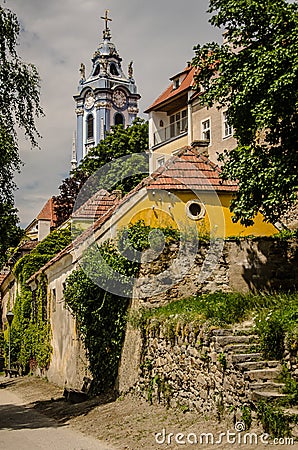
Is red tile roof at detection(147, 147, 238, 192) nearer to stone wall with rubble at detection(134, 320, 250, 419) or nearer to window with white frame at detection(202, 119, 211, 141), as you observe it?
stone wall with rubble at detection(134, 320, 250, 419)

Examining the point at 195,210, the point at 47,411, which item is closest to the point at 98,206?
the point at 195,210

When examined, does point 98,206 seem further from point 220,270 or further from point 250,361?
point 250,361

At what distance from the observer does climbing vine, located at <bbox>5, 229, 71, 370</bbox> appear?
27953 millimetres

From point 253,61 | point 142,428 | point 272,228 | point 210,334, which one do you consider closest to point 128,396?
point 142,428

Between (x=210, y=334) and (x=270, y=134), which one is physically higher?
(x=270, y=134)

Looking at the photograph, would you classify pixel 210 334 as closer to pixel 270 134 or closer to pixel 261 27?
pixel 270 134

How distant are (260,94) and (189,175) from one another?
13.2 ft

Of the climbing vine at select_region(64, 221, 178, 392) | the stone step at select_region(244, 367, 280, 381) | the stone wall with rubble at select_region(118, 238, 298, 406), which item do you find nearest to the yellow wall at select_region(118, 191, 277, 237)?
the climbing vine at select_region(64, 221, 178, 392)

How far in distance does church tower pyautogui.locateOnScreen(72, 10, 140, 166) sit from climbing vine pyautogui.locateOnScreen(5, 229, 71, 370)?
57927 millimetres

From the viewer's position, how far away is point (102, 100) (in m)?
90.2

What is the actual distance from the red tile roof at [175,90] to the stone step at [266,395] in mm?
29793

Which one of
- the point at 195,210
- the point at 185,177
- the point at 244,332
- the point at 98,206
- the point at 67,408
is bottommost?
the point at 67,408

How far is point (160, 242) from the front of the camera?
17.1 meters

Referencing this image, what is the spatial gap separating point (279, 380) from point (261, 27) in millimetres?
9460
